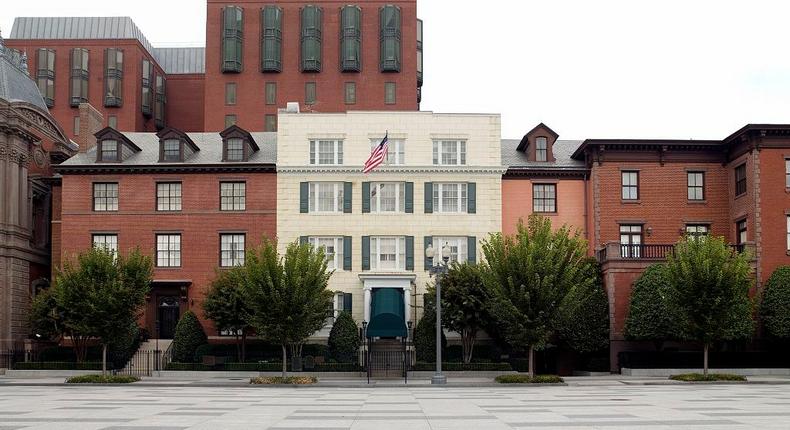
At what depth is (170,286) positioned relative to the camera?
55.4 m

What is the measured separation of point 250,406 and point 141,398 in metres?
5.91

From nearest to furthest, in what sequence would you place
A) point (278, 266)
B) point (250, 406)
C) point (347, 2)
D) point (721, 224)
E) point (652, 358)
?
point (250, 406)
point (278, 266)
point (652, 358)
point (721, 224)
point (347, 2)

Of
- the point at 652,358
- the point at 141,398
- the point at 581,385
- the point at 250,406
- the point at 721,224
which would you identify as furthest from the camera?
the point at 721,224

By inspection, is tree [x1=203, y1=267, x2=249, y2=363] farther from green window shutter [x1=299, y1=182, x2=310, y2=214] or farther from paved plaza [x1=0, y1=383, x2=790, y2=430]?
paved plaza [x1=0, y1=383, x2=790, y2=430]

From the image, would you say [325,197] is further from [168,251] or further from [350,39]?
[350,39]

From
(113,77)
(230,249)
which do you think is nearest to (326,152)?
(230,249)

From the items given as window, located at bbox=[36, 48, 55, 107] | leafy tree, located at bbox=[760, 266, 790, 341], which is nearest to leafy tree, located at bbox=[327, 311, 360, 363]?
leafy tree, located at bbox=[760, 266, 790, 341]

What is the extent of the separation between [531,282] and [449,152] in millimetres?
14974

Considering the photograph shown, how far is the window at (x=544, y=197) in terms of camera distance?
56.4m

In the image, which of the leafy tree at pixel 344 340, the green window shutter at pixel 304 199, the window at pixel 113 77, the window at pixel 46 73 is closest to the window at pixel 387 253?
the green window shutter at pixel 304 199

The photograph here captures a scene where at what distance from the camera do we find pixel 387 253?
55.2m

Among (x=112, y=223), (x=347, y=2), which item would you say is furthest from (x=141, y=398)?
(x=347, y=2)

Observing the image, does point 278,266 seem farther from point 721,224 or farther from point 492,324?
point 721,224

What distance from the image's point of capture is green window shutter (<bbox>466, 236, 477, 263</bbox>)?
5484cm
